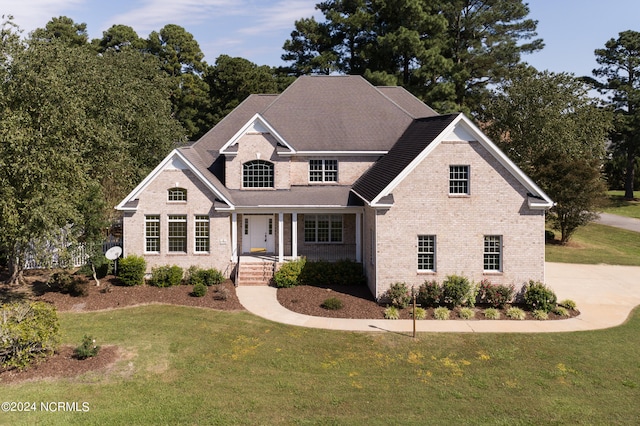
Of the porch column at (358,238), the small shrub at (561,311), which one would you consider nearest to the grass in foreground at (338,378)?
the small shrub at (561,311)

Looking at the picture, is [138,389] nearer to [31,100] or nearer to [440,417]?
[440,417]

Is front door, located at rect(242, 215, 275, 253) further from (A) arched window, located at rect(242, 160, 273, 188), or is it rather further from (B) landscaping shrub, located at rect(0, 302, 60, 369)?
(B) landscaping shrub, located at rect(0, 302, 60, 369)

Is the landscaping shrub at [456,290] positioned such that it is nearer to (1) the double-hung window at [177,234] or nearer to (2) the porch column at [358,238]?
(2) the porch column at [358,238]

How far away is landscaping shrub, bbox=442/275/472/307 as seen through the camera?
65.9 ft

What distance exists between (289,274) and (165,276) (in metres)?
6.45

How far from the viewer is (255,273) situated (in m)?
24.4

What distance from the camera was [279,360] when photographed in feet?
47.7

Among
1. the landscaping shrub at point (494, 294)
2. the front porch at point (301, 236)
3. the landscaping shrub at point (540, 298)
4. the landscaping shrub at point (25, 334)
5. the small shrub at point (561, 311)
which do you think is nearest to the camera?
the landscaping shrub at point (25, 334)

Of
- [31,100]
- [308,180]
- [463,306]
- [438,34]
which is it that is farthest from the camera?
[438,34]

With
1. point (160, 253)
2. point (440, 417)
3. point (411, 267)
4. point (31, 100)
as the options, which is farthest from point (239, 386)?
point (31, 100)

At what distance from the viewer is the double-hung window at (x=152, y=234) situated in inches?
941

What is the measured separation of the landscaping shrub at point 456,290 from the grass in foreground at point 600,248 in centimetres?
1521

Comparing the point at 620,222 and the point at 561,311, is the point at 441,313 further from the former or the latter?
the point at 620,222

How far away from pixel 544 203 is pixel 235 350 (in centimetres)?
1526
